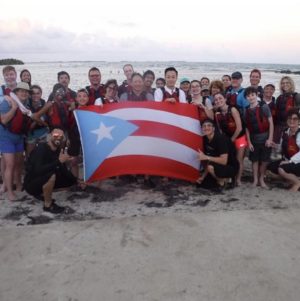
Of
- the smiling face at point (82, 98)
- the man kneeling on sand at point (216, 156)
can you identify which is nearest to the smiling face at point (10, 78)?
the smiling face at point (82, 98)

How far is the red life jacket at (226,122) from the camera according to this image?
17.0ft

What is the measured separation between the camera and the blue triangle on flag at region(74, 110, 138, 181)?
190 inches

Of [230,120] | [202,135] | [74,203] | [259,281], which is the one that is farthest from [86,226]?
[230,120]

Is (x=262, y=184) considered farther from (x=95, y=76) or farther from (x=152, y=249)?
(x=95, y=76)

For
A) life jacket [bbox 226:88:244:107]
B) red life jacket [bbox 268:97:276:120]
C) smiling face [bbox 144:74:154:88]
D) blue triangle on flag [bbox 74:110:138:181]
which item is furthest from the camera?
smiling face [bbox 144:74:154:88]

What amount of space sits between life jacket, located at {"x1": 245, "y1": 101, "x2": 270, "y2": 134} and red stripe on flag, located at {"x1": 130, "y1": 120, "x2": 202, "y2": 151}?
809mm

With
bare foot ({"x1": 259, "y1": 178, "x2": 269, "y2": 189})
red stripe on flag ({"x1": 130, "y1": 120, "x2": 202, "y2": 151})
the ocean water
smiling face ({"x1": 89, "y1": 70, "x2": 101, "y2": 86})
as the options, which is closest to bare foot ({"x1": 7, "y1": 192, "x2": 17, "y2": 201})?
red stripe on flag ({"x1": 130, "y1": 120, "x2": 202, "y2": 151})

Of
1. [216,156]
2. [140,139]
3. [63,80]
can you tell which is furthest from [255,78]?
[63,80]

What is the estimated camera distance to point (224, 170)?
16.8 feet

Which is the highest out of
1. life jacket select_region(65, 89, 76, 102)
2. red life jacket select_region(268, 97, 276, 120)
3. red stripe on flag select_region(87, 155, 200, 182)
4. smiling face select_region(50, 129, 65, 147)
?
life jacket select_region(65, 89, 76, 102)

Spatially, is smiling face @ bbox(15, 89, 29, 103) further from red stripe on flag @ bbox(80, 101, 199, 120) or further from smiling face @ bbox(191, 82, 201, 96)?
smiling face @ bbox(191, 82, 201, 96)

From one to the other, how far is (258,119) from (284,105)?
0.91 metres

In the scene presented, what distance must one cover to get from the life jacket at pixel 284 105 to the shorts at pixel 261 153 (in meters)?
0.82

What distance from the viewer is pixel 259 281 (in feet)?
9.43
